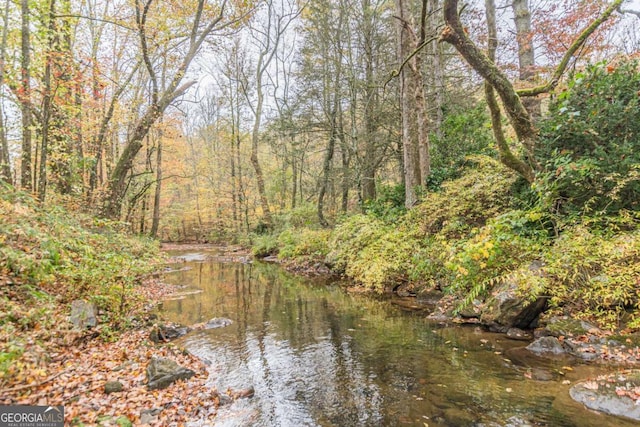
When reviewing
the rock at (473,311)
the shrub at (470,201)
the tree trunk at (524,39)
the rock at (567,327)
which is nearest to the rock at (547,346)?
the rock at (567,327)

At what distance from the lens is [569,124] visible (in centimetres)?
642

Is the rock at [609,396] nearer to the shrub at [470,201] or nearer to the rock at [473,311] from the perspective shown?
the rock at [473,311]

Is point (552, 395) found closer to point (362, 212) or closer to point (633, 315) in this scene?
point (633, 315)

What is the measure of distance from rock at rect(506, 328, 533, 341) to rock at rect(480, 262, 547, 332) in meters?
0.09

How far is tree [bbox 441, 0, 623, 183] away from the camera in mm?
6680

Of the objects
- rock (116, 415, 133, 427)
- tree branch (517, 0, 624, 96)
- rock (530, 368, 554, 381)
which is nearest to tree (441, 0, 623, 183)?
tree branch (517, 0, 624, 96)

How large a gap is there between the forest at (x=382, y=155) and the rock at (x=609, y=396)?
1492mm

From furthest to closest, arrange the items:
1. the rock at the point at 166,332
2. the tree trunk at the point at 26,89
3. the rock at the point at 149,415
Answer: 1. the tree trunk at the point at 26,89
2. the rock at the point at 166,332
3. the rock at the point at 149,415

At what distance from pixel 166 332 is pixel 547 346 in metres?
6.62

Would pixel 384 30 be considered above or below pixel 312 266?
above

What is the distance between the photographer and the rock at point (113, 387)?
3.83 metres

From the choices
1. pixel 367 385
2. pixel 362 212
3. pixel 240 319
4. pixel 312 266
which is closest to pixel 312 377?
pixel 367 385

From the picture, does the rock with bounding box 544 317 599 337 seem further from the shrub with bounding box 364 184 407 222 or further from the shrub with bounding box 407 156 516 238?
the shrub with bounding box 364 184 407 222

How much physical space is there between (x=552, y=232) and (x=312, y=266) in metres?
9.40
